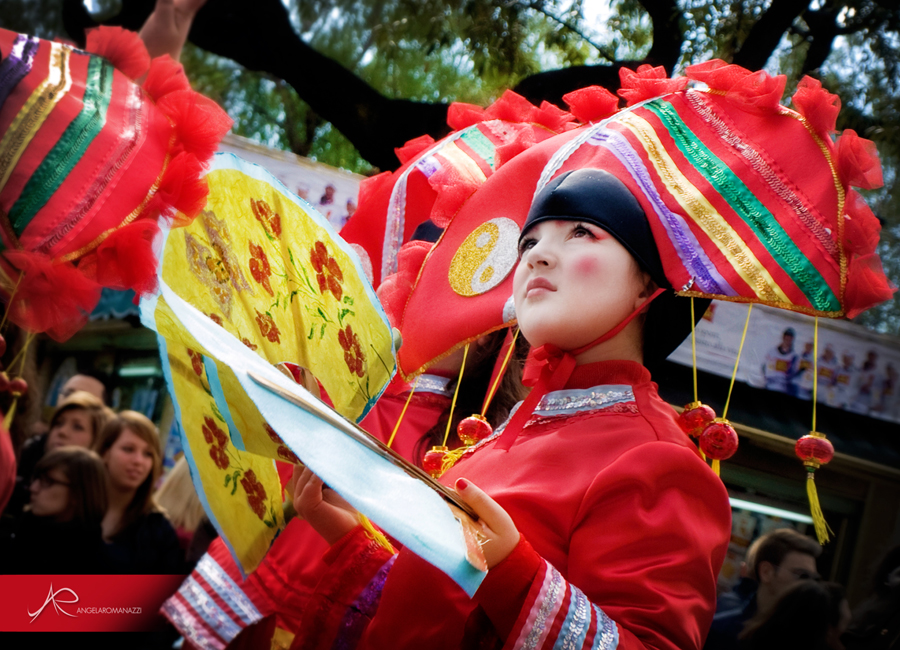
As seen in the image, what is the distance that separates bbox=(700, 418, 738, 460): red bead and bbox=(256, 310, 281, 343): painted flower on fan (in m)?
0.69

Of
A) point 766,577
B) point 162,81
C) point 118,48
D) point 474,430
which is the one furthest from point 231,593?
point 766,577

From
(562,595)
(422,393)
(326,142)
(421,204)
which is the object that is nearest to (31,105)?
(421,204)

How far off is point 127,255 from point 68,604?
0.61 meters

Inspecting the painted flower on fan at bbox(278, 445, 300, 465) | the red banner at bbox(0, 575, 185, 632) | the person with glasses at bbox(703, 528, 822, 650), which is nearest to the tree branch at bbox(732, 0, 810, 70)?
the person with glasses at bbox(703, 528, 822, 650)

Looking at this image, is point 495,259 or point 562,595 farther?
point 495,259

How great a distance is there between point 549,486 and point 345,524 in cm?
38

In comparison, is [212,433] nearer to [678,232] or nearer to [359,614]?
[359,614]

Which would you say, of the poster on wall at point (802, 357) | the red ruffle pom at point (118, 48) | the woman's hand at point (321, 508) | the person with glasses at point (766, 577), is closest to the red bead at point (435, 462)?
the woman's hand at point (321, 508)

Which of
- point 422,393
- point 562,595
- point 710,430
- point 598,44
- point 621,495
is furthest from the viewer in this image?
point 598,44

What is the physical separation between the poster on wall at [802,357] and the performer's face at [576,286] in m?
3.47

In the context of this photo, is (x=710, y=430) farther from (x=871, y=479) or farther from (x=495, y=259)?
A: (x=871, y=479)

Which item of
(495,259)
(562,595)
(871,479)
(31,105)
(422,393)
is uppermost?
(31,105)

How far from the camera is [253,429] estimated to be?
3.65 ft

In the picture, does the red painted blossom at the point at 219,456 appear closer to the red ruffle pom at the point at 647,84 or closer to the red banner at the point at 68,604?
the red banner at the point at 68,604
